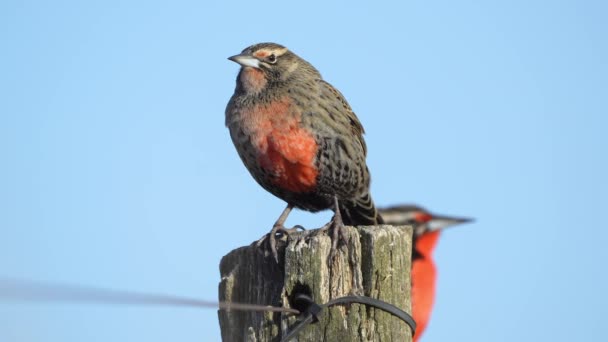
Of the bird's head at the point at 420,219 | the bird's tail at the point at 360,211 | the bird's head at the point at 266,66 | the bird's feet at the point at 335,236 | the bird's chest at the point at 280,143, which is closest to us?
the bird's feet at the point at 335,236

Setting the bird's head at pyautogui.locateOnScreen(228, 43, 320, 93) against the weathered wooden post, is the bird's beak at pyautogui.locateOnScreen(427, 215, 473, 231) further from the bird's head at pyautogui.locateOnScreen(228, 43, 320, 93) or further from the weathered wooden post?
the weathered wooden post

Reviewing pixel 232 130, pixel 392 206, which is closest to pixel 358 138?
pixel 232 130

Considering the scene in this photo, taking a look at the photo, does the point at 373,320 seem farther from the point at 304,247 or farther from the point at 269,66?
the point at 269,66

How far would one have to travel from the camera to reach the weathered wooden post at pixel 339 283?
4.30 metres

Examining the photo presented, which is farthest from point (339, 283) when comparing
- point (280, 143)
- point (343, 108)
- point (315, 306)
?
point (343, 108)

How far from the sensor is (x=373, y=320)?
4.32m

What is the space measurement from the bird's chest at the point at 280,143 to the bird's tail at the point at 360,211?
0.64 meters

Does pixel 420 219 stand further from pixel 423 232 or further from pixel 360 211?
pixel 360 211

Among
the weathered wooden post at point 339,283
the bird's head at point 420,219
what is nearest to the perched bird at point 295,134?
the weathered wooden post at point 339,283

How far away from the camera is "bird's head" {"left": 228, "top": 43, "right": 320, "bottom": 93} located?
723 cm

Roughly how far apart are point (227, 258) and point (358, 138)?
279 centimetres

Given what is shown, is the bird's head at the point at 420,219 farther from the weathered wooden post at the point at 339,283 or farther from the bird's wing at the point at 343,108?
the weathered wooden post at the point at 339,283

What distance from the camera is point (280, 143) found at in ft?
22.1

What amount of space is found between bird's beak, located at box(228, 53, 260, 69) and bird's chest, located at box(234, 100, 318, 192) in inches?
17.8
